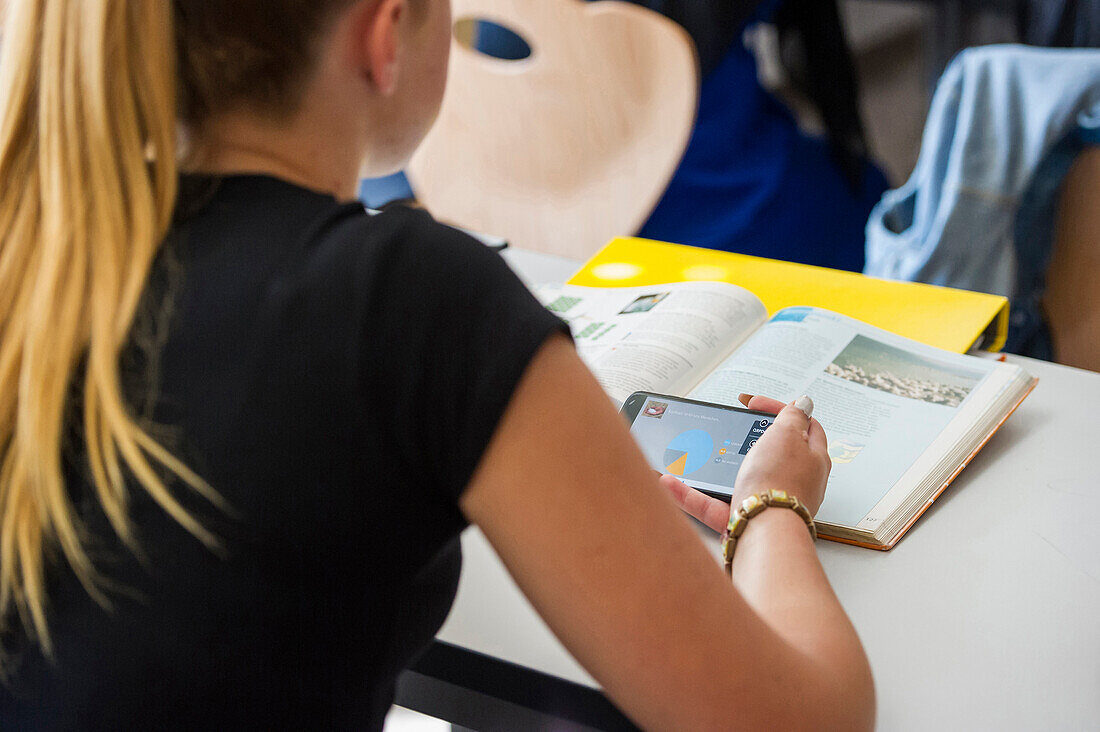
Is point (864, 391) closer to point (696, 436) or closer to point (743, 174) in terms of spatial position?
point (696, 436)

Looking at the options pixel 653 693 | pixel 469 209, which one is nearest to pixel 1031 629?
pixel 653 693

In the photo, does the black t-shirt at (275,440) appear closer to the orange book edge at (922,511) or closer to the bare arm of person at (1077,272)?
the orange book edge at (922,511)

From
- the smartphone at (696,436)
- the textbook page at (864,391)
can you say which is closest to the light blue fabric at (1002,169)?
the textbook page at (864,391)

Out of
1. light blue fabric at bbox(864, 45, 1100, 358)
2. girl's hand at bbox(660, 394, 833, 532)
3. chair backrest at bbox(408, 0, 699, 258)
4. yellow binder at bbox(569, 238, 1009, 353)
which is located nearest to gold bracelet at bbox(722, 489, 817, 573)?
girl's hand at bbox(660, 394, 833, 532)

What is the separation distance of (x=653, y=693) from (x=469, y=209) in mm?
1287

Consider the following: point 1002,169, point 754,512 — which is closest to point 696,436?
point 754,512

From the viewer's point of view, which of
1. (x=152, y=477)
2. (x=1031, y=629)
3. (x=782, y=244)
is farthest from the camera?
(x=782, y=244)

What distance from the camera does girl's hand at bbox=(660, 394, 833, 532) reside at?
0.66 metres

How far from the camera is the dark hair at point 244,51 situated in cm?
50

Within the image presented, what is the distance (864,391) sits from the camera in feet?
2.72

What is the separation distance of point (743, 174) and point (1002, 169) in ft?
1.55

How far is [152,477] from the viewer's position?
0.46m

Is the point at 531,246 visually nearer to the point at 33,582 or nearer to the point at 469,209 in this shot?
the point at 469,209

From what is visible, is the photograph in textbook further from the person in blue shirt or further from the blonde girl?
the person in blue shirt
